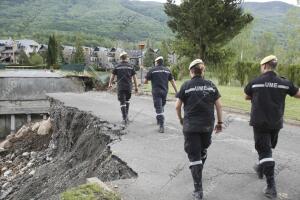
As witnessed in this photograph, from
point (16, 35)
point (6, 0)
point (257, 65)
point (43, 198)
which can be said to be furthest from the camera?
point (6, 0)

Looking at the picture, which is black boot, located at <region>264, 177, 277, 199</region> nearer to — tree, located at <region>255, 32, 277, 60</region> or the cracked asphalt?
the cracked asphalt

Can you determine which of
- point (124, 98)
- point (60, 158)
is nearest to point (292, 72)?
point (124, 98)

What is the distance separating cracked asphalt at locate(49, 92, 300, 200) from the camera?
685 centimetres

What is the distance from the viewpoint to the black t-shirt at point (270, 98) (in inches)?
257

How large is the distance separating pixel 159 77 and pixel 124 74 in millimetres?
1188

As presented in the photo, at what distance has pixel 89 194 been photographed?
622cm

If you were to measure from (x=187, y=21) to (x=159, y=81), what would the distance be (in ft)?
57.2

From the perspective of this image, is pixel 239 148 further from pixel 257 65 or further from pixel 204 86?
pixel 257 65

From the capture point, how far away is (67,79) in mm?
32500

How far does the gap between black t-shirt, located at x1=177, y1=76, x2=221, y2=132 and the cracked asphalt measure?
110 centimetres

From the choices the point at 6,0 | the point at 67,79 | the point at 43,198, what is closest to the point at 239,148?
the point at 43,198

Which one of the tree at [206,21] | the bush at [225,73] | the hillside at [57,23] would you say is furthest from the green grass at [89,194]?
the hillside at [57,23]

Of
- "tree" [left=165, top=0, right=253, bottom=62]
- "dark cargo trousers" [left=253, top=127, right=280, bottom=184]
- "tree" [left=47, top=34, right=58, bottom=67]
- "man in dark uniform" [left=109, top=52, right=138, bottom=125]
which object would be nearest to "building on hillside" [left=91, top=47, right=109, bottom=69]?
"tree" [left=47, top=34, right=58, bottom=67]

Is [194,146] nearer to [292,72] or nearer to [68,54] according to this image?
[292,72]
